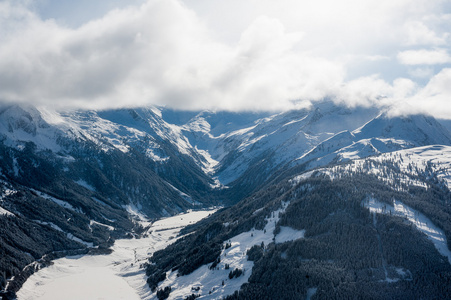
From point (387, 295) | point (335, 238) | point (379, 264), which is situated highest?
point (335, 238)

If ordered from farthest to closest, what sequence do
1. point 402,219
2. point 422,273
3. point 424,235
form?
point 402,219
point 424,235
point 422,273

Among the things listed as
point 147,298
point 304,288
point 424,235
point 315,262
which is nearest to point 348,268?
point 315,262

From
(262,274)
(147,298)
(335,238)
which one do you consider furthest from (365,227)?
(147,298)

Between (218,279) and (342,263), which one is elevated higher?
(342,263)

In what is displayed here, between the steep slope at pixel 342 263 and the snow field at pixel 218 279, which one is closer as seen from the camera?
the steep slope at pixel 342 263

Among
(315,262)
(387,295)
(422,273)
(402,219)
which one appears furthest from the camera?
(402,219)

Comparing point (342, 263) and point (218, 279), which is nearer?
point (342, 263)

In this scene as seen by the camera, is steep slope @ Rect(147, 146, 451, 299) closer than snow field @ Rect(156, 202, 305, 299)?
Yes

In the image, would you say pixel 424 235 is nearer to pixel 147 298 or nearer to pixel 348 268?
pixel 348 268

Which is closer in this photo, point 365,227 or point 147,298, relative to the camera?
point 365,227

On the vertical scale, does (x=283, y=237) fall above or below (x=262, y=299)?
above
